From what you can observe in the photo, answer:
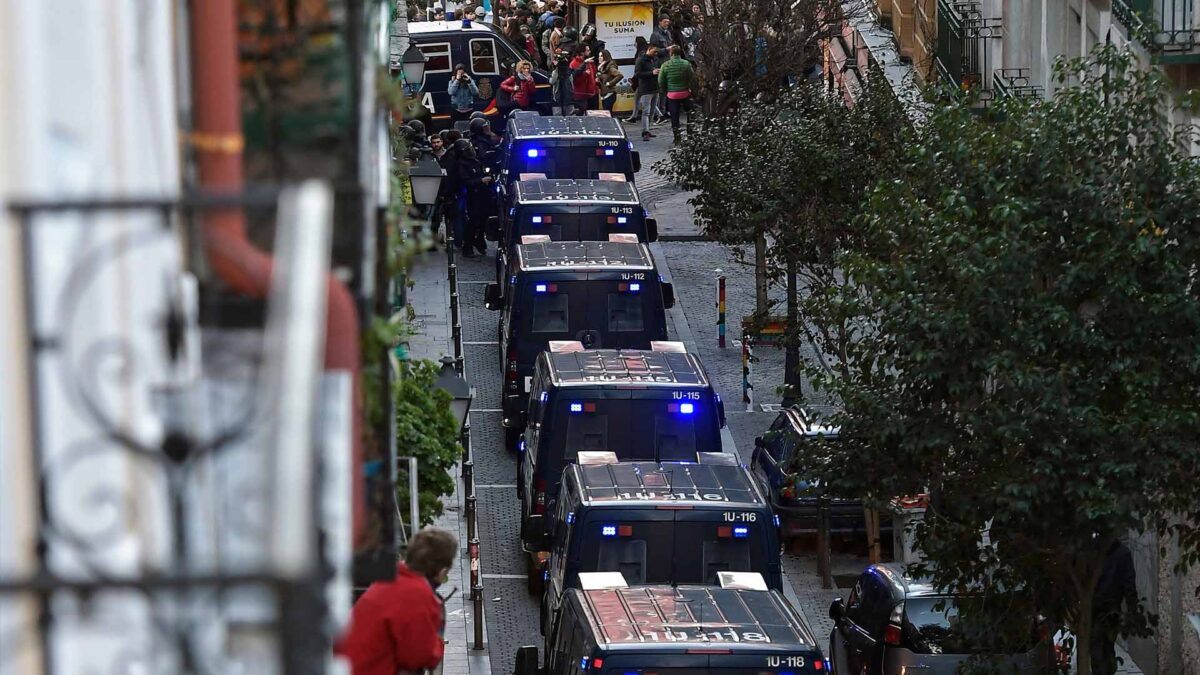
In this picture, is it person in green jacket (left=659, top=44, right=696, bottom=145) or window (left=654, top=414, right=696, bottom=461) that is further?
person in green jacket (left=659, top=44, right=696, bottom=145)

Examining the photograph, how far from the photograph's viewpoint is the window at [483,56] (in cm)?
4700

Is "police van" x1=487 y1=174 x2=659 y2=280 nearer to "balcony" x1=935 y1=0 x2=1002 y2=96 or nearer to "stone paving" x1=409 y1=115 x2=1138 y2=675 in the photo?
"stone paving" x1=409 y1=115 x2=1138 y2=675

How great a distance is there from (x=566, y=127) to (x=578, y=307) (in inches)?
443

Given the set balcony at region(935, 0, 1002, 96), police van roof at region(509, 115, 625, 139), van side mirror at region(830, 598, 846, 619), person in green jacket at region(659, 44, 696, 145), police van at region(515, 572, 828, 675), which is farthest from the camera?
person in green jacket at region(659, 44, 696, 145)

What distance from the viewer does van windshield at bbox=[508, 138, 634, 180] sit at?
121 feet

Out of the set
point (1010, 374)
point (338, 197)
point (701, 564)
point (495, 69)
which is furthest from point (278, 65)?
point (495, 69)

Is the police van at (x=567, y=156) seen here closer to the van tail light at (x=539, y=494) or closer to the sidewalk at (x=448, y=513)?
the sidewalk at (x=448, y=513)

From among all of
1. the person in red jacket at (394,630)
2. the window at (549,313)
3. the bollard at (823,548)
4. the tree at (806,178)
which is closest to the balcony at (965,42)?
the tree at (806,178)

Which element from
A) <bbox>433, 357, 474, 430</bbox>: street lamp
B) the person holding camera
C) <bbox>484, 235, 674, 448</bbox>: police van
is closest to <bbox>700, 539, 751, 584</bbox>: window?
<bbox>433, 357, 474, 430</bbox>: street lamp

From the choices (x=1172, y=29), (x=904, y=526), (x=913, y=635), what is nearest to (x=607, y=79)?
(x=1172, y=29)

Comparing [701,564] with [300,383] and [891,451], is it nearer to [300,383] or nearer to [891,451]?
[891,451]

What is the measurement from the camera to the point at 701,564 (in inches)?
734

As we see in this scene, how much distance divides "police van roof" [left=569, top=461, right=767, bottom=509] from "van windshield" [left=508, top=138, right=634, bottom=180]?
1719 cm

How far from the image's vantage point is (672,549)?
18.7 m
